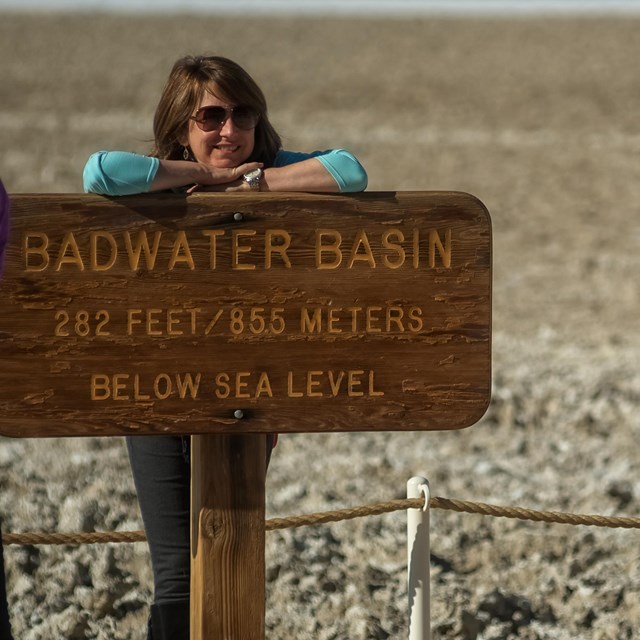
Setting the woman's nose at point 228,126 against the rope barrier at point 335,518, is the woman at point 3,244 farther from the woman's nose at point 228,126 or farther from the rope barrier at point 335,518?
the rope barrier at point 335,518

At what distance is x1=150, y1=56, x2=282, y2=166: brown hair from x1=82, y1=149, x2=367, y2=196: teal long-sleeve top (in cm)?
27

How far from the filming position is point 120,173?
3.04 metres

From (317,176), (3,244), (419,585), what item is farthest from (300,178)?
(419,585)

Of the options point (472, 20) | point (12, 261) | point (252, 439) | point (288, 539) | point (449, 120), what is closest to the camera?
point (12, 261)

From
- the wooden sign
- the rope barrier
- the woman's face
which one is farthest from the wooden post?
the woman's face

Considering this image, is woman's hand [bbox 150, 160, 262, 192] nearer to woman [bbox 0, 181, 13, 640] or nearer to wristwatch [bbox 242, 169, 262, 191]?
wristwatch [bbox 242, 169, 262, 191]

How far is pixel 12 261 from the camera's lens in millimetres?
3041

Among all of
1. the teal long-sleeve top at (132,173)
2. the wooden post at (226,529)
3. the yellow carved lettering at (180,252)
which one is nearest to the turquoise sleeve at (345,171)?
the teal long-sleeve top at (132,173)

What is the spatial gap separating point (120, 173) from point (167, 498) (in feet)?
2.95

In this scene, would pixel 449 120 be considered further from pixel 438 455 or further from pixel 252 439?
pixel 252 439

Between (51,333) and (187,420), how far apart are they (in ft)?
1.17

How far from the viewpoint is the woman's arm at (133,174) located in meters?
3.03

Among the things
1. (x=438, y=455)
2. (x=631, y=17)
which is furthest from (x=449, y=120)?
(x=631, y=17)

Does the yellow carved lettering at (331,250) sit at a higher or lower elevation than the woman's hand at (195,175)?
lower
